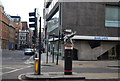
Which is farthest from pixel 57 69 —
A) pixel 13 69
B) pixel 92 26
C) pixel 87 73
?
pixel 92 26

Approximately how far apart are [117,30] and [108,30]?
1.48 metres

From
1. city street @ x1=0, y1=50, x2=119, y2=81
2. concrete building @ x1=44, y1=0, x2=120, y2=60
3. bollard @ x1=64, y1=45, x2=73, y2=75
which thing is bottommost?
city street @ x1=0, y1=50, x2=119, y2=81

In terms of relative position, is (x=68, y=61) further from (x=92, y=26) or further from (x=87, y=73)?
(x=92, y=26)

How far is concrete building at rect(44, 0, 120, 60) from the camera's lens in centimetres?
3086

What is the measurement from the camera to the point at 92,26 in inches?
1232

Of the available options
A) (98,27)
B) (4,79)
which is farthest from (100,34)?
(4,79)

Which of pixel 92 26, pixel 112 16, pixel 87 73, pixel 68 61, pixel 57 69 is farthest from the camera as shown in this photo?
pixel 112 16

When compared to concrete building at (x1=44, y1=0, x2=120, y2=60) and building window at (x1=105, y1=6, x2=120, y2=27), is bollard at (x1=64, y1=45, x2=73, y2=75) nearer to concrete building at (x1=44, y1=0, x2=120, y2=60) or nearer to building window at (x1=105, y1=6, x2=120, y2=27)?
concrete building at (x1=44, y1=0, x2=120, y2=60)

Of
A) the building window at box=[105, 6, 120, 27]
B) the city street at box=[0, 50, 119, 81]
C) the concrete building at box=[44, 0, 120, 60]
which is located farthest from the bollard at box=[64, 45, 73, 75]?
the building window at box=[105, 6, 120, 27]

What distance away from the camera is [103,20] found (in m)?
31.8

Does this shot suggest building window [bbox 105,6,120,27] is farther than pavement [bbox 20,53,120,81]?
Yes

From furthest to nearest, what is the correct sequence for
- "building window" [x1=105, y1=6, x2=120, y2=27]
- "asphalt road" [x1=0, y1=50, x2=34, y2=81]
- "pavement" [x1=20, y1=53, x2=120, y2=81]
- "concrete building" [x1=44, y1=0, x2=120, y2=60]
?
Answer: 1. "building window" [x1=105, y1=6, x2=120, y2=27]
2. "concrete building" [x1=44, y1=0, x2=120, y2=60]
3. "asphalt road" [x1=0, y1=50, x2=34, y2=81]
4. "pavement" [x1=20, y1=53, x2=120, y2=81]

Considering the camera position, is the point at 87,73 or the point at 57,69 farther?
the point at 57,69

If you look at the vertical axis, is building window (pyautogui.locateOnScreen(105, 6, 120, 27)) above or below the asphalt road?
above
